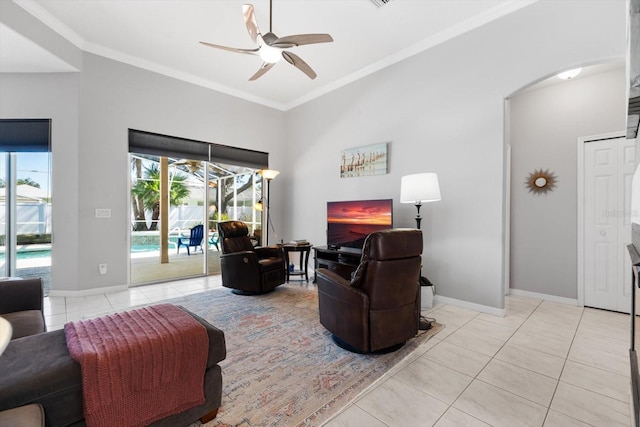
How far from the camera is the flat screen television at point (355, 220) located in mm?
3748

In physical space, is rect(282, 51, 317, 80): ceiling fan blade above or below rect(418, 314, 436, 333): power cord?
above

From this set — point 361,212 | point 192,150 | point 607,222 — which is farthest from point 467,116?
point 192,150

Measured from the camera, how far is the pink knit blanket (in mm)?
1194

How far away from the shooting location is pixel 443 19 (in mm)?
3275

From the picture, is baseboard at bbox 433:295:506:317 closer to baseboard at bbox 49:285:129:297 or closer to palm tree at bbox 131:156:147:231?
baseboard at bbox 49:285:129:297

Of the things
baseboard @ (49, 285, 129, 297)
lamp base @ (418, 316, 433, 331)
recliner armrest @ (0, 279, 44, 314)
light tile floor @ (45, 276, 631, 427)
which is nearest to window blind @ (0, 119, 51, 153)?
baseboard @ (49, 285, 129, 297)

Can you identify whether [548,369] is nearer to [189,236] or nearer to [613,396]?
[613,396]

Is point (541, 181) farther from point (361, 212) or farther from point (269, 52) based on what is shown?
point (269, 52)

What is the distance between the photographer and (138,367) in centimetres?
129

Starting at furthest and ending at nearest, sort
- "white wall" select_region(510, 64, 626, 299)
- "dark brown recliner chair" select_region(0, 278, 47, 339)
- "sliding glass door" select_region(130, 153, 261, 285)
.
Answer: "sliding glass door" select_region(130, 153, 261, 285), "white wall" select_region(510, 64, 626, 299), "dark brown recliner chair" select_region(0, 278, 47, 339)

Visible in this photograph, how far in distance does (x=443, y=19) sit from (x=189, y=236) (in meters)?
6.49

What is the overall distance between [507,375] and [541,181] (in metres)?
2.97

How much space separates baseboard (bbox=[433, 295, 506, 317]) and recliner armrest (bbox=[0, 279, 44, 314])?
13.0 feet

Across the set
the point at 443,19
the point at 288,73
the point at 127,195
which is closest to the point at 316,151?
the point at 288,73
